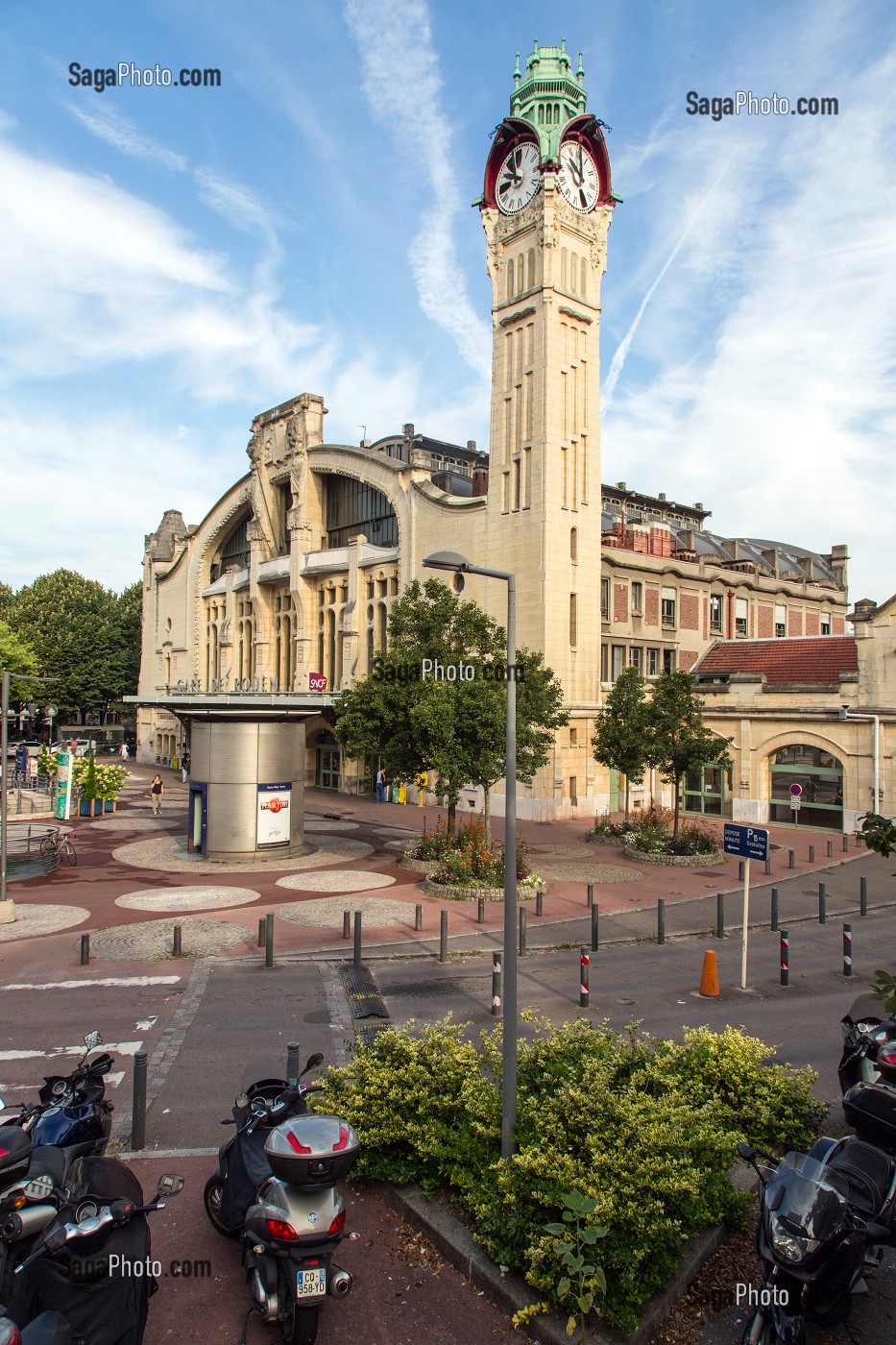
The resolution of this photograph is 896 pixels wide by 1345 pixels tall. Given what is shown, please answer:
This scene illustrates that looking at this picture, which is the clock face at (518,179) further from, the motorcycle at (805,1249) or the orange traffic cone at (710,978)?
the motorcycle at (805,1249)

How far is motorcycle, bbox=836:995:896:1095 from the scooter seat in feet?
5.72

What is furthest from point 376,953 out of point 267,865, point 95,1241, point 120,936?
point 95,1241

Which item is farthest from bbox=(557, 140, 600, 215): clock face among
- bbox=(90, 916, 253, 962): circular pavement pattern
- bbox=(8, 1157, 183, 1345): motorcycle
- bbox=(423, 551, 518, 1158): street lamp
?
bbox=(8, 1157, 183, 1345): motorcycle

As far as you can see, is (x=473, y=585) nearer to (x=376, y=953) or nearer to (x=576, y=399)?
(x=576, y=399)

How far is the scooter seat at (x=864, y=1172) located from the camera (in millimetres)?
5770

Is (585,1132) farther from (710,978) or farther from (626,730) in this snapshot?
(626,730)

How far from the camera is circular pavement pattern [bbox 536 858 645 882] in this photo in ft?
75.4

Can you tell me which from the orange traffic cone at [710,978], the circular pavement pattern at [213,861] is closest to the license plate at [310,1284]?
the orange traffic cone at [710,978]

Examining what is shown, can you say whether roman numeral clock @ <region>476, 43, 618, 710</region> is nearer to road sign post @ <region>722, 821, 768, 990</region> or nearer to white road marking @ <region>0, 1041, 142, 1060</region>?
road sign post @ <region>722, 821, 768, 990</region>

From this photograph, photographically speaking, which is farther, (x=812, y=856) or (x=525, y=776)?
(x=812, y=856)

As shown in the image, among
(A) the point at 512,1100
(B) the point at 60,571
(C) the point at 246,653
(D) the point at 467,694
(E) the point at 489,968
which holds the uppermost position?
(B) the point at 60,571

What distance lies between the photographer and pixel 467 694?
70.5ft

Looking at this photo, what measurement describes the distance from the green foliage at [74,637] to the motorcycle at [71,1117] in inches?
2372

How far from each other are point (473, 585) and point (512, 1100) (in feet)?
107
